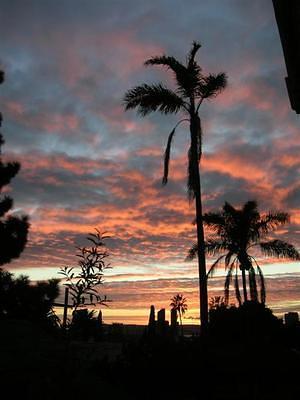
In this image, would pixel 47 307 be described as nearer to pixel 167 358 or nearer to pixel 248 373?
pixel 167 358

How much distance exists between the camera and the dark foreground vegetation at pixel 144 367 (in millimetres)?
6977

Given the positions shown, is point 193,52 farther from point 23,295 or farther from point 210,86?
point 23,295

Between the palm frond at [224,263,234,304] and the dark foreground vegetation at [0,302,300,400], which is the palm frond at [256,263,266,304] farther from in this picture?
the dark foreground vegetation at [0,302,300,400]

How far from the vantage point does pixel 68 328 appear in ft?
21.0

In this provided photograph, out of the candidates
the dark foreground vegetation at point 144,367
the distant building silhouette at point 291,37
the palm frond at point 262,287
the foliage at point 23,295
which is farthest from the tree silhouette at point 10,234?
the palm frond at point 262,287

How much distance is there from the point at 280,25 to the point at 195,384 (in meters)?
10.5

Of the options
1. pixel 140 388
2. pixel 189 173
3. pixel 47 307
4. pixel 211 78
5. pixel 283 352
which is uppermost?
pixel 211 78

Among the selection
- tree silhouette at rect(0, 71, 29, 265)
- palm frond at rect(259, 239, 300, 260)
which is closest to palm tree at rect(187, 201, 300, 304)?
palm frond at rect(259, 239, 300, 260)

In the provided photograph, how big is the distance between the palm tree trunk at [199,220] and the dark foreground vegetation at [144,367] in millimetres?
1264

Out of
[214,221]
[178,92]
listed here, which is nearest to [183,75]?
[178,92]

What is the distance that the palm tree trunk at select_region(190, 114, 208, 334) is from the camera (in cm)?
1783

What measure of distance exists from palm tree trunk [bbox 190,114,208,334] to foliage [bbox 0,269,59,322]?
242 inches

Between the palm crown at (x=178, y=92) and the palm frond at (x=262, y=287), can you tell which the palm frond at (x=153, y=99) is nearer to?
the palm crown at (x=178, y=92)

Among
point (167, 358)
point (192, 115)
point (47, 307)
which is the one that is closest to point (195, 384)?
point (167, 358)
